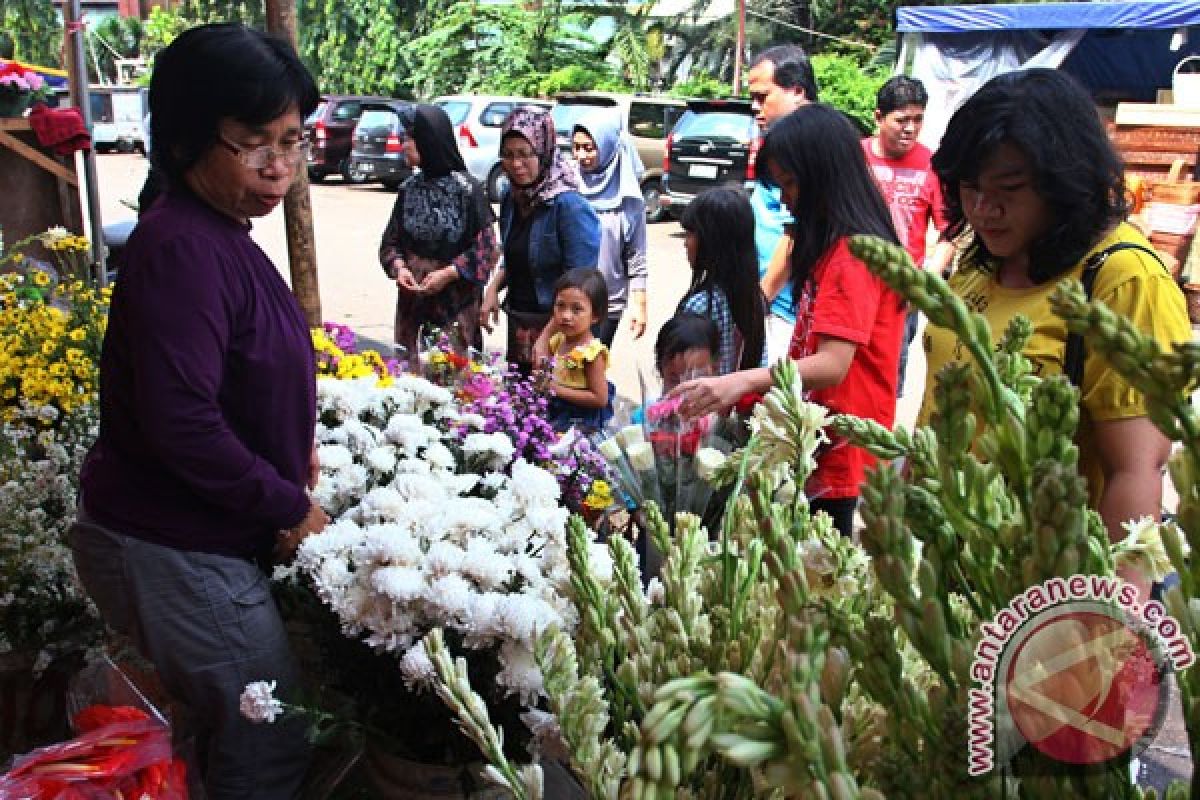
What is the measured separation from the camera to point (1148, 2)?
455 inches

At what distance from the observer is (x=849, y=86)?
20.8 meters

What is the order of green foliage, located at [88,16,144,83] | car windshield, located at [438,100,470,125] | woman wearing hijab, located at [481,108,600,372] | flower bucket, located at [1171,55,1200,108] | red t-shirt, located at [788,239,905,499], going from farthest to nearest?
green foliage, located at [88,16,144,83] < car windshield, located at [438,100,470,125] < flower bucket, located at [1171,55,1200,108] < woman wearing hijab, located at [481,108,600,372] < red t-shirt, located at [788,239,905,499]

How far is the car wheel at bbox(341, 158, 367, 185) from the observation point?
64.7 feet

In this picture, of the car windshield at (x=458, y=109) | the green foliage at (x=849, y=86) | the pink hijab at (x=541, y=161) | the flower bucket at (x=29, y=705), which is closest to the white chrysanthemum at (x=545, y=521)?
the flower bucket at (x=29, y=705)

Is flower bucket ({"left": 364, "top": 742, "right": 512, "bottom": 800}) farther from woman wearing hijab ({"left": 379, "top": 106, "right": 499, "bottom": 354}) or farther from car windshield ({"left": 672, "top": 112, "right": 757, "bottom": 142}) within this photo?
car windshield ({"left": 672, "top": 112, "right": 757, "bottom": 142})

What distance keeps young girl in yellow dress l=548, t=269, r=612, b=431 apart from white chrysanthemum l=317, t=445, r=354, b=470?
5.50 feet

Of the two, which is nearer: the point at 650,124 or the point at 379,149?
the point at 650,124

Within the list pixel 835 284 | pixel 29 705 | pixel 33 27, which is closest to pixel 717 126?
pixel 835 284

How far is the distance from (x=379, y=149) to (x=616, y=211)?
49.7ft

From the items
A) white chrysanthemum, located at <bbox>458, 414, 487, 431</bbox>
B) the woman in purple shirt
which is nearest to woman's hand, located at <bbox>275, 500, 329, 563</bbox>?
the woman in purple shirt

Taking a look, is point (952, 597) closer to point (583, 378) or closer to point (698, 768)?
point (698, 768)

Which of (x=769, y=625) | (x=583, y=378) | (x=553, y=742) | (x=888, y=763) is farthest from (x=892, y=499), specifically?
(x=583, y=378)

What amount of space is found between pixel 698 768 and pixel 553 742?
0.42m

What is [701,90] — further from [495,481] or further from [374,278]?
[495,481]
